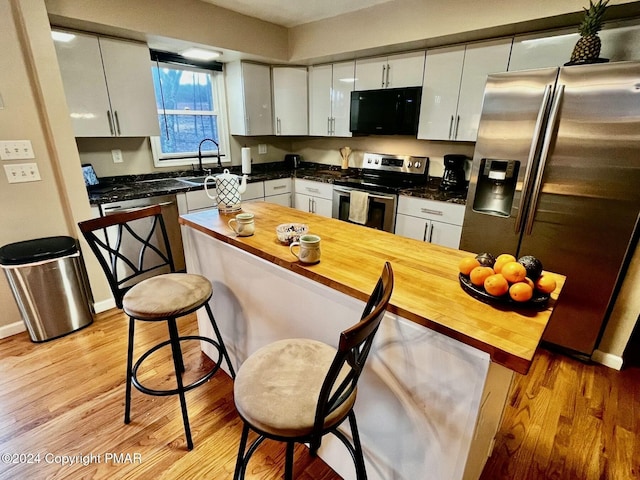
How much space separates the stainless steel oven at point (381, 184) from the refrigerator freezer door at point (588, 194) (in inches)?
46.4

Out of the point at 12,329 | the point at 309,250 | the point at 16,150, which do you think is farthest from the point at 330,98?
the point at 12,329

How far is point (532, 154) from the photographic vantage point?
2.04 m

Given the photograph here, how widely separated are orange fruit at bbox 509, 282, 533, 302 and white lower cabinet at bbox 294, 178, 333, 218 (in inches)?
107

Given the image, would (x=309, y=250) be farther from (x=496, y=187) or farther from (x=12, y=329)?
(x=12, y=329)

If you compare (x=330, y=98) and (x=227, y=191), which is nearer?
(x=227, y=191)

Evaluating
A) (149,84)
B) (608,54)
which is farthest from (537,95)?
(149,84)

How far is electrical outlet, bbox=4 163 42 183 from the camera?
7.04 feet

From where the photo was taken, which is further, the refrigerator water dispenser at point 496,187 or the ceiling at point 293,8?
the ceiling at point 293,8

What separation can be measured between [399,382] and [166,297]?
3.58 ft

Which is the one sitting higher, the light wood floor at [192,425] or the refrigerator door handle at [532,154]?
the refrigerator door handle at [532,154]

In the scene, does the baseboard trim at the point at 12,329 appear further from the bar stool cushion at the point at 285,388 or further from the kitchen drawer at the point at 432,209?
the kitchen drawer at the point at 432,209

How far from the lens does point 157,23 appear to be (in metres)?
2.56

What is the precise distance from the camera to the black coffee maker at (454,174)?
9.78 ft

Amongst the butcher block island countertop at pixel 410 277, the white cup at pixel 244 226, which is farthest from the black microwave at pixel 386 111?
the white cup at pixel 244 226
